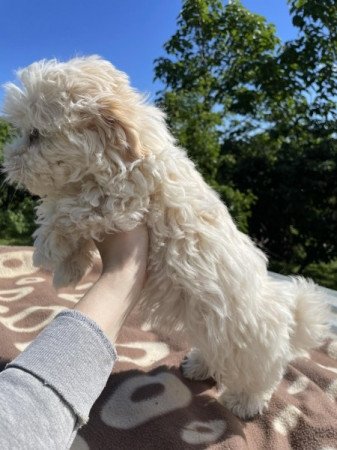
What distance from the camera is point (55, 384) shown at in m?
1.07

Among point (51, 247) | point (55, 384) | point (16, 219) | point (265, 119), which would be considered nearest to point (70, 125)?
point (51, 247)

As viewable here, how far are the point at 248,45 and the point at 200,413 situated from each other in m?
7.71

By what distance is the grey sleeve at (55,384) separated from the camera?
3.15ft

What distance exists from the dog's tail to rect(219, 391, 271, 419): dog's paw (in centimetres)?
32

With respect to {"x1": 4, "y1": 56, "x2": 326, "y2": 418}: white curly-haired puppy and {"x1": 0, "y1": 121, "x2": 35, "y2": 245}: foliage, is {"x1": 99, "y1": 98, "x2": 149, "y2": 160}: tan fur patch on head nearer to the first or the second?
{"x1": 4, "y1": 56, "x2": 326, "y2": 418}: white curly-haired puppy

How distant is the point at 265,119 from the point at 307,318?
6.60 metres

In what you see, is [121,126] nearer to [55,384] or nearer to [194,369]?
[55,384]

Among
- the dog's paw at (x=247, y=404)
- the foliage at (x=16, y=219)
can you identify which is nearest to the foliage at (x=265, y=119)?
the foliage at (x=16, y=219)

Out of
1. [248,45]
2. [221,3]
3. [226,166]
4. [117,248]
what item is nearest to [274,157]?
[226,166]

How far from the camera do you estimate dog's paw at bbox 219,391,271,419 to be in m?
2.23

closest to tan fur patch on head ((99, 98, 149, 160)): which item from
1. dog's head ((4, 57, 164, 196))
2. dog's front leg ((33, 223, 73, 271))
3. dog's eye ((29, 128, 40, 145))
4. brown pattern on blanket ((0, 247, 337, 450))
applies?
dog's head ((4, 57, 164, 196))

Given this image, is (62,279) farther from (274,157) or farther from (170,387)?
(274,157)

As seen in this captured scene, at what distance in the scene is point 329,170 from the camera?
6.36m

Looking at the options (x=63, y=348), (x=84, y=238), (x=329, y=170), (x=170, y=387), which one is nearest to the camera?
(x=63, y=348)
